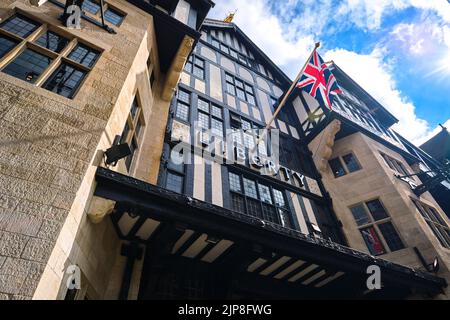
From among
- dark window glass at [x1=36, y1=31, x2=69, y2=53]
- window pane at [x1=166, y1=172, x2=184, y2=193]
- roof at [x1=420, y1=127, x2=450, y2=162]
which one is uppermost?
roof at [x1=420, y1=127, x2=450, y2=162]

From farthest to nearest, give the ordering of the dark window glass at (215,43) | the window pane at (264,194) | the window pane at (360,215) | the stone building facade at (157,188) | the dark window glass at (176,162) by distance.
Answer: the dark window glass at (215,43) < the window pane at (360,215) < the window pane at (264,194) < the dark window glass at (176,162) < the stone building facade at (157,188)

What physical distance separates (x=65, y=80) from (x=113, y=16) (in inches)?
148

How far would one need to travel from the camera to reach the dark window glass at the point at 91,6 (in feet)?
26.2

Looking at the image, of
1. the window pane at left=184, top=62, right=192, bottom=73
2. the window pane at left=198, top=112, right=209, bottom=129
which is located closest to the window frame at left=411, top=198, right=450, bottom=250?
the window pane at left=198, top=112, right=209, bottom=129

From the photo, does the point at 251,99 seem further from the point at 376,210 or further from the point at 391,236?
the point at 391,236

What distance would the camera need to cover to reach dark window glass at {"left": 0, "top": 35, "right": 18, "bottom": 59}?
5.61m

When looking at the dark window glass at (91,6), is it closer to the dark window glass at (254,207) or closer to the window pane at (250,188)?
the window pane at (250,188)

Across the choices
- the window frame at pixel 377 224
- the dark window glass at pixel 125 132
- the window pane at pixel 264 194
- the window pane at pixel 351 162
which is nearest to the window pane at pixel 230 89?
the window pane at pixel 264 194

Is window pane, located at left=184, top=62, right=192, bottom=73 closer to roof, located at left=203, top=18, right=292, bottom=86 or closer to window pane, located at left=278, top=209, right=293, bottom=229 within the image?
roof, located at left=203, top=18, right=292, bottom=86

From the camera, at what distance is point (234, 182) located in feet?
33.4

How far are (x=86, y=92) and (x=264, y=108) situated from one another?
11.7 metres

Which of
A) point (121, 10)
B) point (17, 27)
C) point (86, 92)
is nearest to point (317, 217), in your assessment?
point (86, 92)

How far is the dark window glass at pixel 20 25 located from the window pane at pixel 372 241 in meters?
13.6

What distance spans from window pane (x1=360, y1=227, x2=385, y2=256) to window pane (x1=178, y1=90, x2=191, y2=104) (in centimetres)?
980
